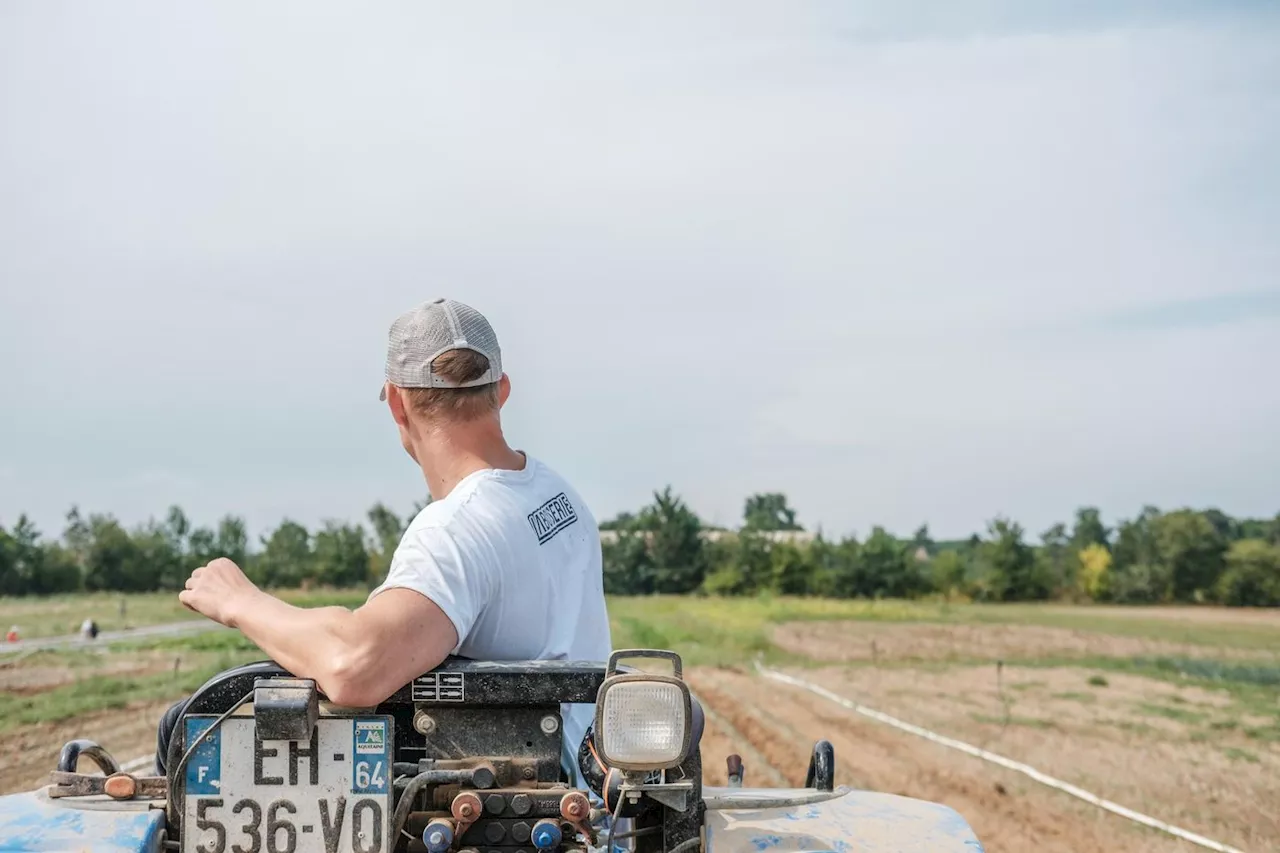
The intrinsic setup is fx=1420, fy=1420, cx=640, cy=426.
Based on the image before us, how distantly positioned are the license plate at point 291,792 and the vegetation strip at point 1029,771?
8617mm

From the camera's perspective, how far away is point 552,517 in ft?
9.97

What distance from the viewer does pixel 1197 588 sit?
240 ft

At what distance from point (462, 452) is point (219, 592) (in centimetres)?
62

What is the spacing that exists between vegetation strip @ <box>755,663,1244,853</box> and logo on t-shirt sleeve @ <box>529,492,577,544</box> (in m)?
8.15

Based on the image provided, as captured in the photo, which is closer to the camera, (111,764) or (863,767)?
(111,764)

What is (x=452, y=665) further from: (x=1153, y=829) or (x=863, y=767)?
(x=863, y=767)

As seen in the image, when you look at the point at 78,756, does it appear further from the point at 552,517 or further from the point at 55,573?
the point at 55,573

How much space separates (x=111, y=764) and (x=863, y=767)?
10145mm

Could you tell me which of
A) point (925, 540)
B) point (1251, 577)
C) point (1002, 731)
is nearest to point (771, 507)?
point (925, 540)

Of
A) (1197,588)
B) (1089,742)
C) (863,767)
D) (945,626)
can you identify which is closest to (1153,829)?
(863,767)

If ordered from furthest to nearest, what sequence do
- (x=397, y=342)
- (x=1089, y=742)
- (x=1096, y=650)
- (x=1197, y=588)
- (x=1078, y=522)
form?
(x=1078, y=522) < (x=1197, y=588) < (x=1096, y=650) < (x=1089, y=742) < (x=397, y=342)

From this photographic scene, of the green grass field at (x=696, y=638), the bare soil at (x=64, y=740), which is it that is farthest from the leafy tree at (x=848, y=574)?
the bare soil at (x=64, y=740)

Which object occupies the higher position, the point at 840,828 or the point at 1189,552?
the point at 1189,552

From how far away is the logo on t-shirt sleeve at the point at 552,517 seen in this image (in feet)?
9.71
